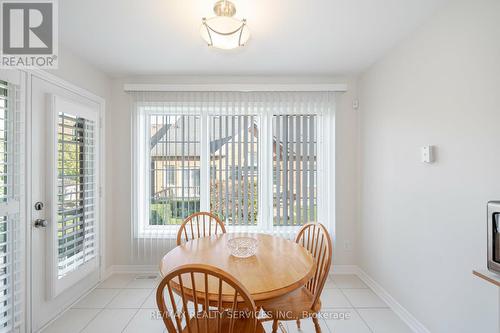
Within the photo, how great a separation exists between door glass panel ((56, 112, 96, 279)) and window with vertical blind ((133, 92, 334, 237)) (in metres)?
0.53

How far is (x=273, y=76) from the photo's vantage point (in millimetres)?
2900

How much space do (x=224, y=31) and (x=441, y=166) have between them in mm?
1776

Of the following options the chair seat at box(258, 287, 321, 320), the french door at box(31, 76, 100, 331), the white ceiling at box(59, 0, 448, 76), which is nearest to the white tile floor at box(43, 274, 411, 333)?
the french door at box(31, 76, 100, 331)

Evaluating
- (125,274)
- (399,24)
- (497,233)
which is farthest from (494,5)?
(125,274)

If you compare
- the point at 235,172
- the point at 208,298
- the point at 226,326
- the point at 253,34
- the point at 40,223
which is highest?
the point at 253,34

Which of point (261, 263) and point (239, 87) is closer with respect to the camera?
point (261, 263)

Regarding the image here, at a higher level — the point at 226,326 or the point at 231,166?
the point at 231,166

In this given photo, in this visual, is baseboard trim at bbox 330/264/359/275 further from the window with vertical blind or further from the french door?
the french door

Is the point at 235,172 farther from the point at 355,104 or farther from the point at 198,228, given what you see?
the point at 355,104

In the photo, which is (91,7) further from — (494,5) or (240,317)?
(494,5)

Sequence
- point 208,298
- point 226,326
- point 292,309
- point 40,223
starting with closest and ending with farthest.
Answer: point 208,298 → point 226,326 → point 292,309 → point 40,223

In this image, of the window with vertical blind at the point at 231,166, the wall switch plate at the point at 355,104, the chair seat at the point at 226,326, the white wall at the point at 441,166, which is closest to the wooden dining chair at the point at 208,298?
the chair seat at the point at 226,326

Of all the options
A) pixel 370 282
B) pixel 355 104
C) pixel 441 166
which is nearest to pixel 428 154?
pixel 441 166

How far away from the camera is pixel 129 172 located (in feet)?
9.68
